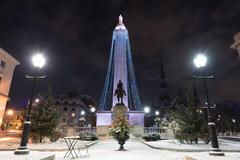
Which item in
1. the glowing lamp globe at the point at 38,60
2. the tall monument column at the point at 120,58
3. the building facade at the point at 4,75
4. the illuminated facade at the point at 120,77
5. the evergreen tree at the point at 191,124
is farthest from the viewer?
the illuminated facade at the point at 120,77

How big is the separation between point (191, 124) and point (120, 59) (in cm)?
3133

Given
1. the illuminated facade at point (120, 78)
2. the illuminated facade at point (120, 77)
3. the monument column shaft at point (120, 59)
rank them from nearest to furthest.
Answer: the monument column shaft at point (120, 59) → the illuminated facade at point (120, 78) → the illuminated facade at point (120, 77)

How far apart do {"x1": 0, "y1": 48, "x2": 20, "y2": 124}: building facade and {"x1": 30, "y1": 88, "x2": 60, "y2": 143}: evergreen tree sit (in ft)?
70.5

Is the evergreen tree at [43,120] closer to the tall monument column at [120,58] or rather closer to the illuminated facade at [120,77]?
the tall monument column at [120,58]

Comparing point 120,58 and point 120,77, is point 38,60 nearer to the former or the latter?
point 120,77

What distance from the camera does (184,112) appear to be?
16.9 metres

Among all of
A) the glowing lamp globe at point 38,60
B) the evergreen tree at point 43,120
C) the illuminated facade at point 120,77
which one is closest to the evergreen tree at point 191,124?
the evergreen tree at point 43,120

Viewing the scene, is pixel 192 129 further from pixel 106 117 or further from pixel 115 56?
pixel 115 56

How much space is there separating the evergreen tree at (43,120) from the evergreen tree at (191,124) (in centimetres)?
1174

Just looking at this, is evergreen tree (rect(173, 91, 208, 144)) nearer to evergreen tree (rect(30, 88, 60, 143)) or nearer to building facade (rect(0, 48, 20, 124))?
evergreen tree (rect(30, 88, 60, 143))

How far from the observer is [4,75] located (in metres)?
35.0

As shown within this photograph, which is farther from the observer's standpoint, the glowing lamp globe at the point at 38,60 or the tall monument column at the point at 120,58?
the tall monument column at the point at 120,58

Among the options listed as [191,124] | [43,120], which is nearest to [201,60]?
[191,124]

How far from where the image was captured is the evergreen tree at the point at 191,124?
A: 1616 centimetres
